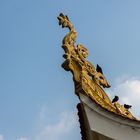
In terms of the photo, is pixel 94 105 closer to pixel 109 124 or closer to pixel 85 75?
pixel 109 124

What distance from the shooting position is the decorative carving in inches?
172

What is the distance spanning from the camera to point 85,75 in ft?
15.5

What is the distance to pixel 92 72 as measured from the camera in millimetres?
5004

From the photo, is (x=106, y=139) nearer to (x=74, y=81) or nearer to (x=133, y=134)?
(x=133, y=134)

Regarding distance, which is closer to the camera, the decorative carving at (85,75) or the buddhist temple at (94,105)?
the buddhist temple at (94,105)

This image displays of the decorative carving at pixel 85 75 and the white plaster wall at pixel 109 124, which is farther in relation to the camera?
the decorative carving at pixel 85 75

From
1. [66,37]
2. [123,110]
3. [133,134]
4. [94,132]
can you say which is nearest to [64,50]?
[66,37]

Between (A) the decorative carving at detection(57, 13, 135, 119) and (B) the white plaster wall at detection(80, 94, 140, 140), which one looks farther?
(A) the decorative carving at detection(57, 13, 135, 119)

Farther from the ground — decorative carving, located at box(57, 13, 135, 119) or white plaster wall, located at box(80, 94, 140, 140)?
decorative carving, located at box(57, 13, 135, 119)

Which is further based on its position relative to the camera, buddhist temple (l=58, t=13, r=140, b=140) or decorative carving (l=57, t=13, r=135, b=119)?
decorative carving (l=57, t=13, r=135, b=119)

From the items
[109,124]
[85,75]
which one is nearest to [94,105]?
[109,124]

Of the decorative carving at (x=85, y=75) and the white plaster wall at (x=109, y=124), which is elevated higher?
the decorative carving at (x=85, y=75)

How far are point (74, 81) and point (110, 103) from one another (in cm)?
47

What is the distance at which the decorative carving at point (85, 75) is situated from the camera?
14.4ft
